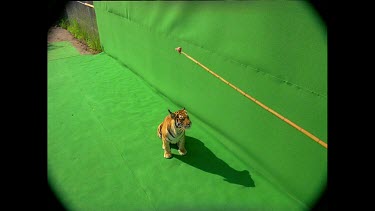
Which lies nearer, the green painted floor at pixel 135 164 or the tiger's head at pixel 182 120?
the green painted floor at pixel 135 164

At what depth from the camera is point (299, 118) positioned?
3262mm

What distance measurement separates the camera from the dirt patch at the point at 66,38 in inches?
388

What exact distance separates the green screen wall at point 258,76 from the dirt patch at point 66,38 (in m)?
4.74

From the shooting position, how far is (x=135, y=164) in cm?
438

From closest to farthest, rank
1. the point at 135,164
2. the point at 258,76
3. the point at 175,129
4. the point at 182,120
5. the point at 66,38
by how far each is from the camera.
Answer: the point at 258,76, the point at 182,120, the point at 175,129, the point at 135,164, the point at 66,38

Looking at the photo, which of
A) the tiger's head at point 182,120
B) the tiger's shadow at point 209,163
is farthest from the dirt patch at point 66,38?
the tiger's head at point 182,120

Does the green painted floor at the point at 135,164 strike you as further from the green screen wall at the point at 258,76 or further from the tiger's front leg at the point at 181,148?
the green screen wall at the point at 258,76

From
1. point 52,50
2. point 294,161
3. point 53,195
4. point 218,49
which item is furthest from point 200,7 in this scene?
point 52,50

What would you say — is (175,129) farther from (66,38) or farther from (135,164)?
(66,38)

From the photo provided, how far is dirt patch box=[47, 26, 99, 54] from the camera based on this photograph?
986cm

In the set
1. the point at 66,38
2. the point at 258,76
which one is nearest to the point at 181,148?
the point at 258,76

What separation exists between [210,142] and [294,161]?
5.41 feet

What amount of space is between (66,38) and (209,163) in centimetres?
951
